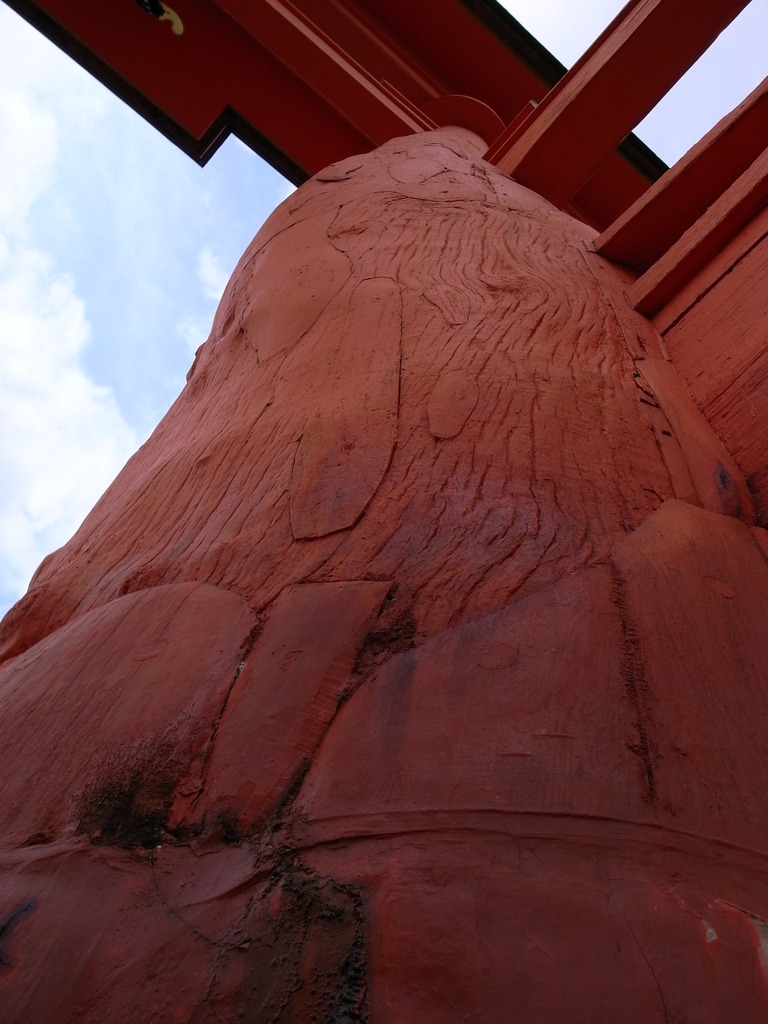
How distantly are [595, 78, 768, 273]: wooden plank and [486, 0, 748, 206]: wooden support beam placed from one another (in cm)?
122

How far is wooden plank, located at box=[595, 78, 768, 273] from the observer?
212 cm

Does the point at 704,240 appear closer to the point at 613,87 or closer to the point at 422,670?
the point at 422,670

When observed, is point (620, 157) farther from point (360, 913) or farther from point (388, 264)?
point (360, 913)

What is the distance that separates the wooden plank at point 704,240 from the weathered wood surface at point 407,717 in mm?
483

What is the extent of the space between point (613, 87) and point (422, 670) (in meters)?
3.11

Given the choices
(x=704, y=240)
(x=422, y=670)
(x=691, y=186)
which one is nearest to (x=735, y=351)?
(x=704, y=240)

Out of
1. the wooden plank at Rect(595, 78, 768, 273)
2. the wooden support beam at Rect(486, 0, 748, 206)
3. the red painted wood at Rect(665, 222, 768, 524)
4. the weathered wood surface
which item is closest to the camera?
the weathered wood surface

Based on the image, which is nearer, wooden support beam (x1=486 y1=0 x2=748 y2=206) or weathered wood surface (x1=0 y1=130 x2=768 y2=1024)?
weathered wood surface (x1=0 y1=130 x2=768 y2=1024)

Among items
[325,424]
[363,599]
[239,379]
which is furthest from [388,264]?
[363,599]

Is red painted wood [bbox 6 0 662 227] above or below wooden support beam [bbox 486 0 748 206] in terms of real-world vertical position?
below

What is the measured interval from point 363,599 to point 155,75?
4.75 m

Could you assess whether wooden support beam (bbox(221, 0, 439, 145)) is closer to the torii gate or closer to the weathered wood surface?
the torii gate

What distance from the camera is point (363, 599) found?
94cm

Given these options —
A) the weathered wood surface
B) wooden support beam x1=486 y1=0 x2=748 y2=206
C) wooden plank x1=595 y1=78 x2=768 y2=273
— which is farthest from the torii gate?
wooden support beam x1=486 y1=0 x2=748 y2=206
